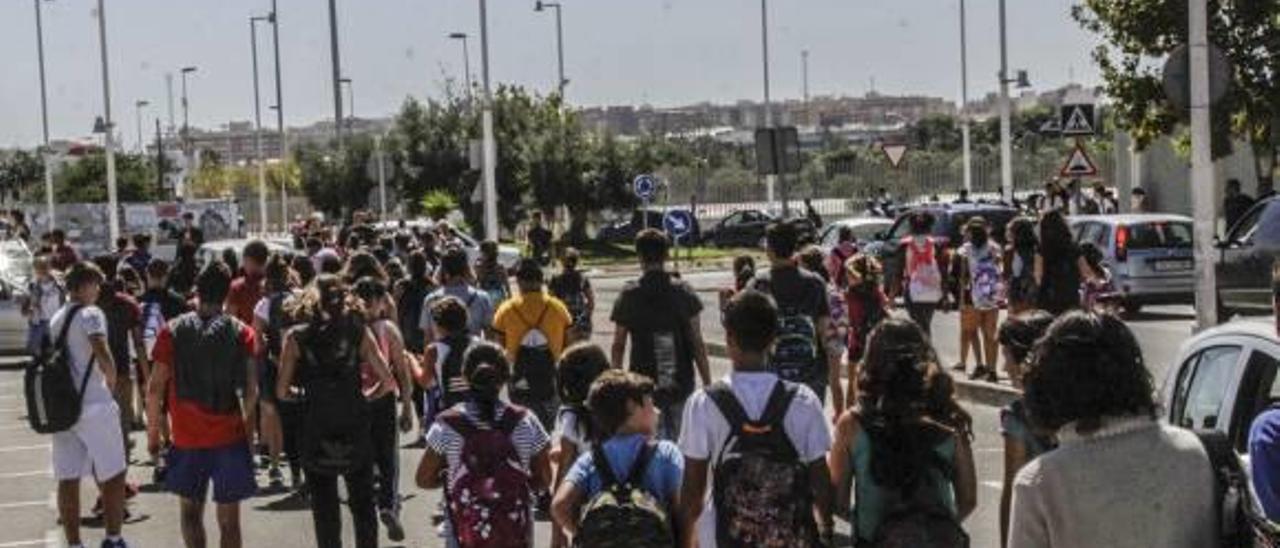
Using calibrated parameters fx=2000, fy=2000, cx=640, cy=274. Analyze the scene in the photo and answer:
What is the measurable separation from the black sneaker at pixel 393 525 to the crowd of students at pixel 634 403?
0.03 metres

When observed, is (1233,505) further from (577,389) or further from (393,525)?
(393,525)

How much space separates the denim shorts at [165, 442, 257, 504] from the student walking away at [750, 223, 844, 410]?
10.1 ft

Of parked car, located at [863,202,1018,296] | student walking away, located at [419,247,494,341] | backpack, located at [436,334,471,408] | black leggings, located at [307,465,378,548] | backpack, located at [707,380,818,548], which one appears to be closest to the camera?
backpack, located at [707,380,818,548]

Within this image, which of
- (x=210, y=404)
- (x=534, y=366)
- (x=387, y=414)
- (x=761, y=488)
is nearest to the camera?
(x=761, y=488)

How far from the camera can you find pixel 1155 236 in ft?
85.9

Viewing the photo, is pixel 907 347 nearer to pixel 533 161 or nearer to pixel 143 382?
pixel 143 382

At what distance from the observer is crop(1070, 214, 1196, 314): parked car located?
85.1ft

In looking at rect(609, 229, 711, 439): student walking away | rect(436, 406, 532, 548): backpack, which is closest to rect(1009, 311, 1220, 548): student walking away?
rect(436, 406, 532, 548): backpack

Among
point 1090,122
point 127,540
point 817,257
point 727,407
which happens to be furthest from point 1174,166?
point 727,407

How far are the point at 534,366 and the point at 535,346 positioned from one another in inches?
4.7

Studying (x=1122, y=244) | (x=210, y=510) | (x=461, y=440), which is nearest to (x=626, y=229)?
(x=1122, y=244)

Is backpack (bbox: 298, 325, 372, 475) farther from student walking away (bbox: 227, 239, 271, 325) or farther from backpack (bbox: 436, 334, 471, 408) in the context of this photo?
student walking away (bbox: 227, 239, 271, 325)

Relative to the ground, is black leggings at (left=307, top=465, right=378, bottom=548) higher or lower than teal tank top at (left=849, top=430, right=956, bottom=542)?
lower

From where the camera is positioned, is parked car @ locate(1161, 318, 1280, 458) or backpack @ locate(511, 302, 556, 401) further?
backpack @ locate(511, 302, 556, 401)
